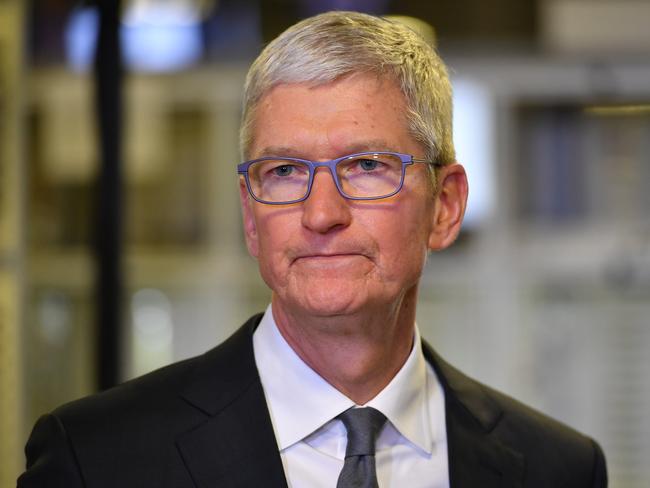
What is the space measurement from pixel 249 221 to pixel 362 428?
28 centimetres

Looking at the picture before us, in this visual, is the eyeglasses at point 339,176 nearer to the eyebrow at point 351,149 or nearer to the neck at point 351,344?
the eyebrow at point 351,149

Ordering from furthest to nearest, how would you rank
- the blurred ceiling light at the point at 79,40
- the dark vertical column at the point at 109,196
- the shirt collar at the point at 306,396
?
1. the blurred ceiling light at the point at 79,40
2. the dark vertical column at the point at 109,196
3. the shirt collar at the point at 306,396

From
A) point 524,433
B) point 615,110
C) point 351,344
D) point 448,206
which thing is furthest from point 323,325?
point 615,110

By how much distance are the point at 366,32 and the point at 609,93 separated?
2061mm

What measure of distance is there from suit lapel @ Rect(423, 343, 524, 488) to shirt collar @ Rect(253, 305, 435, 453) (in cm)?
4

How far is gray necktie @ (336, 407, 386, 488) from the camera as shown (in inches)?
49.2

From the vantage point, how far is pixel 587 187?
325 cm

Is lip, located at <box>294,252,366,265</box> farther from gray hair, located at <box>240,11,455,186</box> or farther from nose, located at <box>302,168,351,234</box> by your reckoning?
gray hair, located at <box>240,11,455,186</box>

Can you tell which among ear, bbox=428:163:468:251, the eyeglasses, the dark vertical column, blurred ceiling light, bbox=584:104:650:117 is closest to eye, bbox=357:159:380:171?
the eyeglasses

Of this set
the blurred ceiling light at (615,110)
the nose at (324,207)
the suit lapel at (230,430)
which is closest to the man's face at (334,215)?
the nose at (324,207)

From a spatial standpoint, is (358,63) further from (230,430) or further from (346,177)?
(230,430)

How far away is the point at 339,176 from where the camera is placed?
3.99 feet

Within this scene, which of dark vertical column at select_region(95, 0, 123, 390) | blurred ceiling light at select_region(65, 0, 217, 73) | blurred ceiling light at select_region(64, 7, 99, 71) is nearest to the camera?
dark vertical column at select_region(95, 0, 123, 390)

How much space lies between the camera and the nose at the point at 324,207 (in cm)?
119
